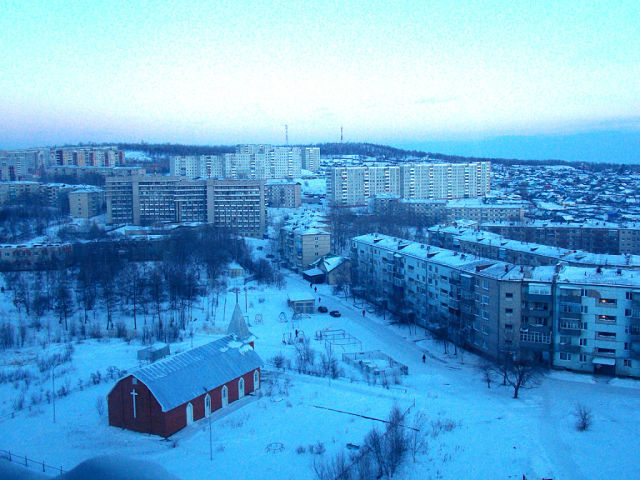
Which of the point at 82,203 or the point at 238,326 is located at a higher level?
the point at 82,203

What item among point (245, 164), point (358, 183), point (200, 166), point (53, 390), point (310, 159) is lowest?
point (53, 390)

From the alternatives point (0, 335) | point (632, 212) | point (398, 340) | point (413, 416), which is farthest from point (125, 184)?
point (632, 212)

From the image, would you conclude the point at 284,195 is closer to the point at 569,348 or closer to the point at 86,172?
the point at 86,172

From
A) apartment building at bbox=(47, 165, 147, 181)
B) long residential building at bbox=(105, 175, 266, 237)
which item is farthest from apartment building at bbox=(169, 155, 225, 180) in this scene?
long residential building at bbox=(105, 175, 266, 237)

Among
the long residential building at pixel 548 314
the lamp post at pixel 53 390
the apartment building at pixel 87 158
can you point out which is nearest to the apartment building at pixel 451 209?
the long residential building at pixel 548 314

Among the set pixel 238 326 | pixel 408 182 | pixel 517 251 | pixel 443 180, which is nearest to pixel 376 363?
pixel 238 326

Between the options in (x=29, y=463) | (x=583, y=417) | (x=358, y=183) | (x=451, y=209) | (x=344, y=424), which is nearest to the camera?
(x=29, y=463)

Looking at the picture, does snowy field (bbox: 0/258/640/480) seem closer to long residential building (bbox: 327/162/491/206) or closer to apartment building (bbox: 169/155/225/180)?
long residential building (bbox: 327/162/491/206)
